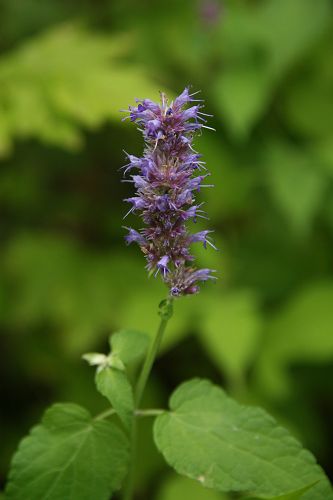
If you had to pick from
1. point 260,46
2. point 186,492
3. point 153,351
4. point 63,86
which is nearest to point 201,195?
point 260,46

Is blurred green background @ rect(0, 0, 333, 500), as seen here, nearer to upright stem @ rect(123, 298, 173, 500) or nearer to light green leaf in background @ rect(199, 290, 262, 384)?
light green leaf in background @ rect(199, 290, 262, 384)

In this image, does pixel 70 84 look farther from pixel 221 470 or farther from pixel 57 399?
pixel 221 470

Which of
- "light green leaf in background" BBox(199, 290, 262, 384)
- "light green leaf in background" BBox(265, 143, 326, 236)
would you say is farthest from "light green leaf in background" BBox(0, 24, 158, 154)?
"light green leaf in background" BBox(199, 290, 262, 384)

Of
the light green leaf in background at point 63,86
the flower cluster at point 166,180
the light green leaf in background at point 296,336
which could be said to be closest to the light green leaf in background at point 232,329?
the light green leaf in background at point 296,336

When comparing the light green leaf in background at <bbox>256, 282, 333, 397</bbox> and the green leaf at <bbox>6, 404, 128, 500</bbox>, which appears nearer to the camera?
the green leaf at <bbox>6, 404, 128, 500</bbox>

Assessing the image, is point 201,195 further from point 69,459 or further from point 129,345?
point 69,459

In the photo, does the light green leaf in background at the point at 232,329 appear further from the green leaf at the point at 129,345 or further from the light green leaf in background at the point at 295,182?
the green leaf at the point at 129,345
